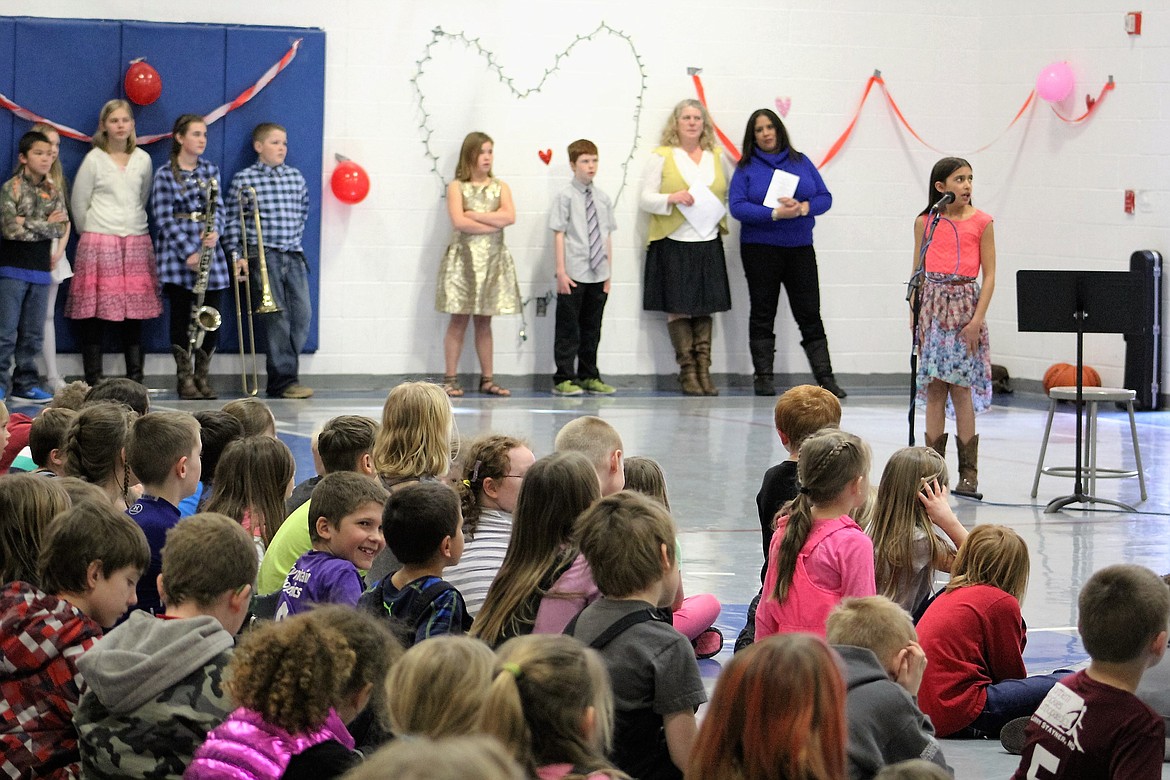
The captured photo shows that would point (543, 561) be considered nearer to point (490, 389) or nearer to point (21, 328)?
point (21, 328)

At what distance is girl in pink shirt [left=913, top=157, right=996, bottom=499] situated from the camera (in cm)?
675

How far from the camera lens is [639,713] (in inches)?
100

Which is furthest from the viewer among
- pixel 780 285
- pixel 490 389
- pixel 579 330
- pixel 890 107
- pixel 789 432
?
pixel 890 107

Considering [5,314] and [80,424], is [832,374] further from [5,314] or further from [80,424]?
[80,424]

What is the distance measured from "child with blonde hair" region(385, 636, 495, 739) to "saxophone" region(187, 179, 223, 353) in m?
7.36

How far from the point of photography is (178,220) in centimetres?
910

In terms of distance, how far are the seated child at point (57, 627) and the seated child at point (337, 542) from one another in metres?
0.54

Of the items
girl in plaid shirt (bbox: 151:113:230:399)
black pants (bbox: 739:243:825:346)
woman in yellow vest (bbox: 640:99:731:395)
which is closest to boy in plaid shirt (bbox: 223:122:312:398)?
girl in plaid shirt (bbox: 151:113:230:399)

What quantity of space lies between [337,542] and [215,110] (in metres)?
6.72

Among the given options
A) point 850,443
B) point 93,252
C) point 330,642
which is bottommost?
point 330,642

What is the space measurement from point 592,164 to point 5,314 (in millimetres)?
3667

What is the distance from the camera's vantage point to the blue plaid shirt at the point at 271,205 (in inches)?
365

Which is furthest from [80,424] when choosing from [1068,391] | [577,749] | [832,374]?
[832,374]

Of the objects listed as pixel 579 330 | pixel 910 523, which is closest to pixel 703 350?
pixel 579 330
